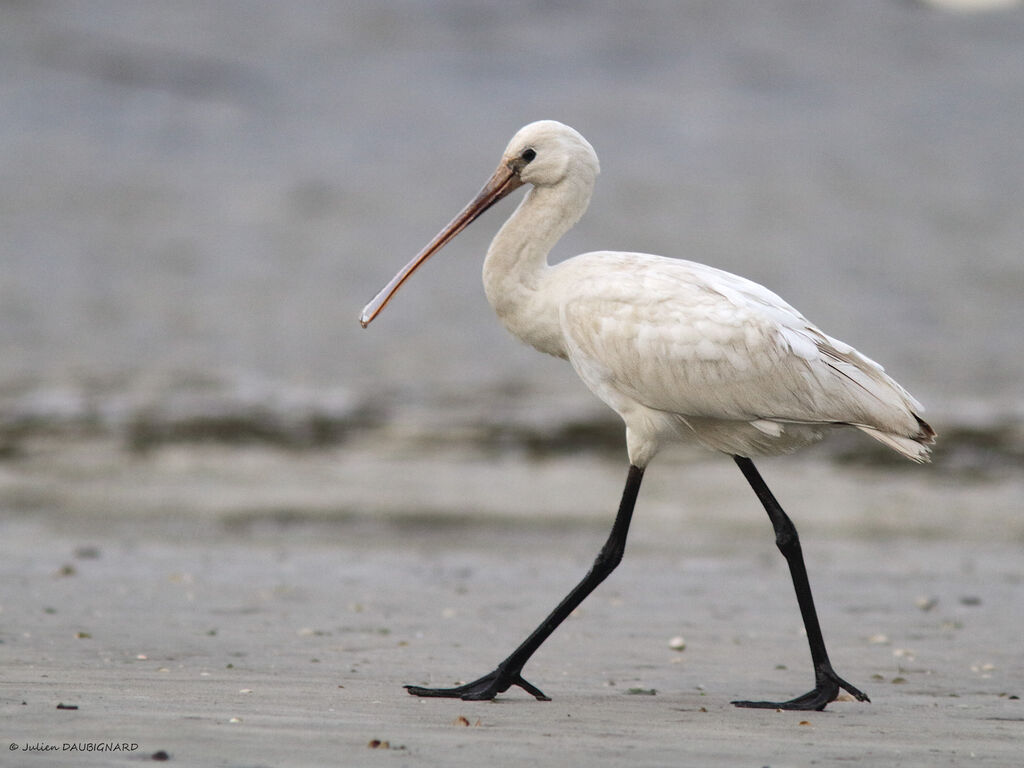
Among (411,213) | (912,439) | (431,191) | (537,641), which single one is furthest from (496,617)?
(431,191)

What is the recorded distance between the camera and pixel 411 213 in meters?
30.4

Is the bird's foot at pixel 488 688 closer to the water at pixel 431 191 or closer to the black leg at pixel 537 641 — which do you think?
the black leg at pixel 537 641

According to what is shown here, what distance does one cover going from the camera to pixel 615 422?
59.1ft

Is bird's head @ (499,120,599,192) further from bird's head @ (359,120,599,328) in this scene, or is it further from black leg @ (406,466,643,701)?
black leg @ (406,466,643,701)

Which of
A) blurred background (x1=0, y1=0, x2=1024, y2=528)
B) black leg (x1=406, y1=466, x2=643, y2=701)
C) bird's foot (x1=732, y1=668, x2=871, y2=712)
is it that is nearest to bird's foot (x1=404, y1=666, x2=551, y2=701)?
black leg (x1=406, y1=466, x2=643, y2=701)

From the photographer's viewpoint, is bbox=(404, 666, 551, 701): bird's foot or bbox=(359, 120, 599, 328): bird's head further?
bbox=(359, 120, 599, 328): bird's head

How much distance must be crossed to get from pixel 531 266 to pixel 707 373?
3.44 feet

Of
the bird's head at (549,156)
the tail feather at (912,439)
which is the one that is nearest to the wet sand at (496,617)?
the tail feather at (912,439)

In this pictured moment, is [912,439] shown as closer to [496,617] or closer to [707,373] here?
[707,373]

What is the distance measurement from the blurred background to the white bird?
7.07 m

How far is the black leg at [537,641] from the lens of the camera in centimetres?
632

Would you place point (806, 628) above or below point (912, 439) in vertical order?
below

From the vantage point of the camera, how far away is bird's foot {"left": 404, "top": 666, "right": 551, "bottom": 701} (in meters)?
6.25

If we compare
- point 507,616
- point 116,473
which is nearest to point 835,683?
point 507,616
